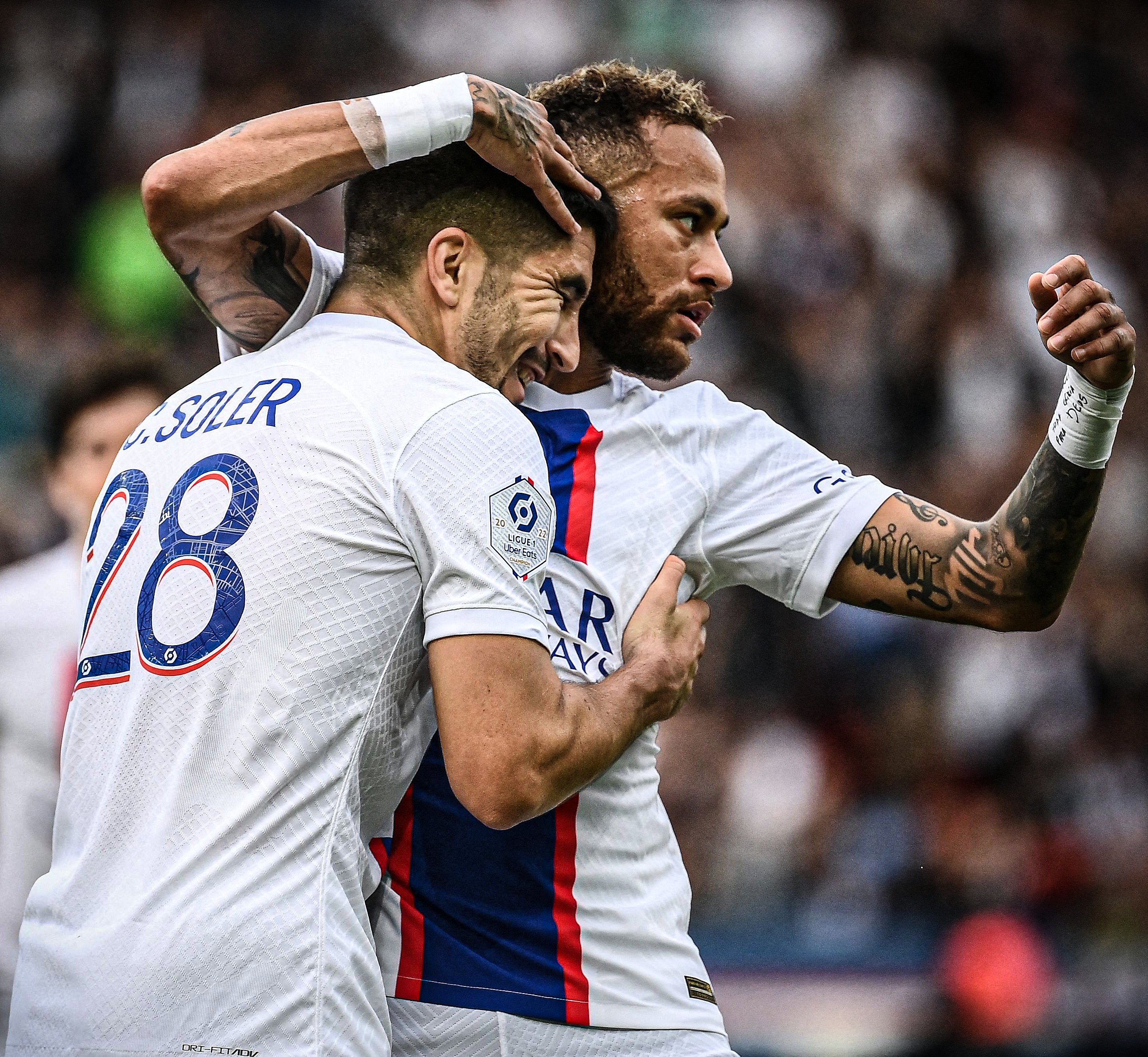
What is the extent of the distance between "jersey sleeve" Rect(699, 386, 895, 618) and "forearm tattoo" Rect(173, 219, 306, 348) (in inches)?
38.7

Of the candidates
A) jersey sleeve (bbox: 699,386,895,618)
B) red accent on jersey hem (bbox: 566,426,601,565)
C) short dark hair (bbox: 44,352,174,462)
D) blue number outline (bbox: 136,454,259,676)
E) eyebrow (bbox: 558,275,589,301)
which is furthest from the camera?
short dark hair (bbox: 44,352,174,462)

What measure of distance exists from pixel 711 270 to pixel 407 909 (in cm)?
162

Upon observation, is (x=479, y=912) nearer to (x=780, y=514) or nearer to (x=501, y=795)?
(x=501, y=795)

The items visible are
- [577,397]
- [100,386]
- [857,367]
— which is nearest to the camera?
[577,397]

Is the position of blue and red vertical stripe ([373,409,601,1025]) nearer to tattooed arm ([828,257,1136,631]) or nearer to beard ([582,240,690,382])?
tattooed arm ([828,257,1136,631])

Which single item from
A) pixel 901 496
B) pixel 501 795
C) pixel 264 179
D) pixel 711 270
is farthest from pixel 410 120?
pixel 901 496

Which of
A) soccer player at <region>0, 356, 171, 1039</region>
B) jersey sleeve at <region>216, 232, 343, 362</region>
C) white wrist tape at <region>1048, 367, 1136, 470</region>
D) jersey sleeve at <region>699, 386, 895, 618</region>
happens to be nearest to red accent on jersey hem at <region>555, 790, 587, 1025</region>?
jersey sleeve at <region>699, 386, 895, 618</region>

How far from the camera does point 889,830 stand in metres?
8.63

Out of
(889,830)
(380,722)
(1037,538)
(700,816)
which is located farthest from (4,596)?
(889,830)

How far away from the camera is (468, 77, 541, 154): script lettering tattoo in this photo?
9.37 ft

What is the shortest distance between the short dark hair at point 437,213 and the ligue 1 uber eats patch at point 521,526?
1.92 feet

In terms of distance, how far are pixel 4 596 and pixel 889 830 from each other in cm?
548

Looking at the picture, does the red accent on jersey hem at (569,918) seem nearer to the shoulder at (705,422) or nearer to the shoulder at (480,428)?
the shoulder at (480,428)

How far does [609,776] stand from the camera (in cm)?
299
